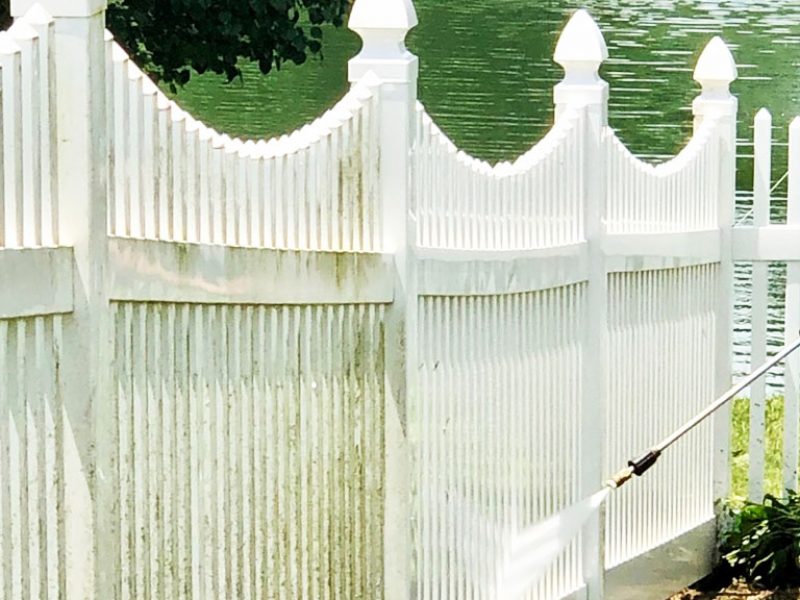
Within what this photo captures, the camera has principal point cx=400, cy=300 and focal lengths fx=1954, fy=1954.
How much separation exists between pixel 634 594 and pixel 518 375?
4.29 feet

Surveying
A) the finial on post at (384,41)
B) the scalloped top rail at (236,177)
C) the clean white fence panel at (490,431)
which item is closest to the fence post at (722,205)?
the clean white fence panel at (490,431)

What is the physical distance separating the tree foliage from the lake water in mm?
3932

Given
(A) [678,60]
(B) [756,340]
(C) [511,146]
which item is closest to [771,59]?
(A) [678,60]

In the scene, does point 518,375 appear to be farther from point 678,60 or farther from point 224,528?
point 678,60

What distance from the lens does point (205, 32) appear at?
10.0m

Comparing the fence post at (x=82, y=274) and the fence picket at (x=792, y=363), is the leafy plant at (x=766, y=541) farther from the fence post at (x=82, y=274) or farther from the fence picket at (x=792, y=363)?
the fence post at (x=82, y=274)

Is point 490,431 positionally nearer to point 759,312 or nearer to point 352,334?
point 352,334

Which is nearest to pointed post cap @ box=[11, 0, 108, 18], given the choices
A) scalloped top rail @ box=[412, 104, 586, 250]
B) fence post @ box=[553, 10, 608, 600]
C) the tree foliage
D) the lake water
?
scalloped top rail @ box=[412, 104, 586, 250]

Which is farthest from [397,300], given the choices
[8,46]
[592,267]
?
[8,46]

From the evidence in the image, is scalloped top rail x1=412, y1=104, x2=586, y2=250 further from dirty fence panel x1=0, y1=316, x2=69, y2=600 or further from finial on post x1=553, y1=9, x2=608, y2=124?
dirty fence panel x1=0, y1=316, x2=69, y2=600

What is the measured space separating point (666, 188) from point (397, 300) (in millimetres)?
2202

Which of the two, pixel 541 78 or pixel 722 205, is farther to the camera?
pixel 541 78

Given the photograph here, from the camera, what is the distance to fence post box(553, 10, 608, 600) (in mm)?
6074

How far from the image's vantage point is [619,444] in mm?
6398
